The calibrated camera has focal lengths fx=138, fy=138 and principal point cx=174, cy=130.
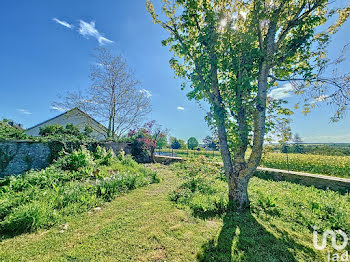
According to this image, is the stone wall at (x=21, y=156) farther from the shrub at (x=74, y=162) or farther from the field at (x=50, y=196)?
the field at (x=50, y=196)

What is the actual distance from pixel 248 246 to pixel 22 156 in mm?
8176

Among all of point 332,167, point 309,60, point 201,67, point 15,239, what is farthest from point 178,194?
point 332,167

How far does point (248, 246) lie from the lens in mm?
2186

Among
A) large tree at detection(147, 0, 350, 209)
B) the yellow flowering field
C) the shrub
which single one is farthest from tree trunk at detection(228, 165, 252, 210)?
the shrub

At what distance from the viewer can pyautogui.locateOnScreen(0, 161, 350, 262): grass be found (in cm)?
199

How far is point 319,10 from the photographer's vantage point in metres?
3.23

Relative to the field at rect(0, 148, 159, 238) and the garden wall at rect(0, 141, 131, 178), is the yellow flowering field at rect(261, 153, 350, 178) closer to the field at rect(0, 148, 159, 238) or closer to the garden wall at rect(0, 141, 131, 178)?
the field at rect(0, 148, 159, 238)

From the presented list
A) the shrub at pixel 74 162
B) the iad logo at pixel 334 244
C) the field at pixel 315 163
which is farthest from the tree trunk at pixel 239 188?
the shrub at pixel 74 162

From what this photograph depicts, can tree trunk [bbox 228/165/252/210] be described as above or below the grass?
above

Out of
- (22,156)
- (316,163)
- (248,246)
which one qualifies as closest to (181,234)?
(248,246)

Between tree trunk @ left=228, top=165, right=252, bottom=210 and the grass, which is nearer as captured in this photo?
the grass

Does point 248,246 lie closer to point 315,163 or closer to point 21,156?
point 21,156

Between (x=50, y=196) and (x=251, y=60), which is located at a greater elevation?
(x=251, y=60)

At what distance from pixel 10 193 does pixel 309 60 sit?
26.4ft
